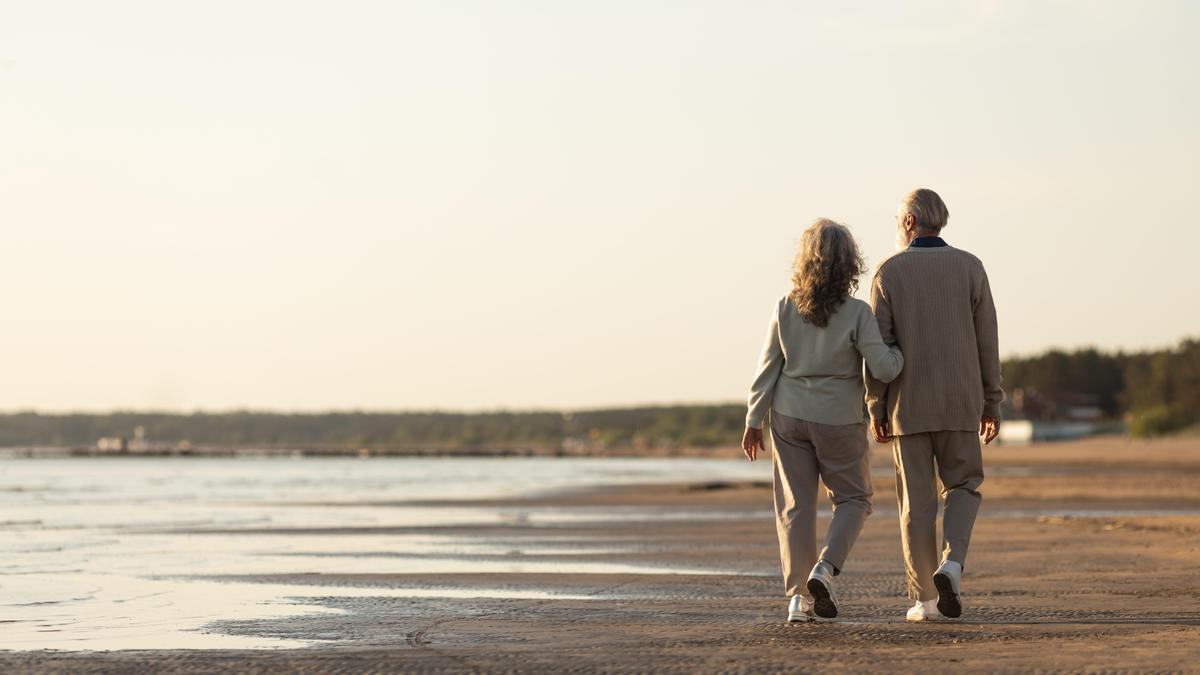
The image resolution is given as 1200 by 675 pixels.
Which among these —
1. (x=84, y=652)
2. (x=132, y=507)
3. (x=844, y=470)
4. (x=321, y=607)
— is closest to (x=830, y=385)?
(x=844, y=470)

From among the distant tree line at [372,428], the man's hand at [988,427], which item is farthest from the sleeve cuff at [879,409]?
the distant tree line at [372,428]

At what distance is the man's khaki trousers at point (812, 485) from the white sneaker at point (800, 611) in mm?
43

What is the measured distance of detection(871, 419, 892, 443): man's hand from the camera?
758cm

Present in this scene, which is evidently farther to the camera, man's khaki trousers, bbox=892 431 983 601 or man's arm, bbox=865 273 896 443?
man's arm, bbox=865 273 896 443

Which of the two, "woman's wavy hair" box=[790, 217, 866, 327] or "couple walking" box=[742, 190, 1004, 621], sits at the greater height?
"woman's wavy hair" box=[790, 217, 866, 327]

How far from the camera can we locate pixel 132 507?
2406 centimetres

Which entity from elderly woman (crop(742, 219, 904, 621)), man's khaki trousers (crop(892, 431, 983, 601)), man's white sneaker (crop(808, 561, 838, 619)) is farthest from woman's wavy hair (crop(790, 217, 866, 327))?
man's white sneaker (crop(808, 561, 838, 619))

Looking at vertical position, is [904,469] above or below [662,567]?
above

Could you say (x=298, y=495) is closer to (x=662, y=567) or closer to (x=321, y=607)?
(x=662, y=567)

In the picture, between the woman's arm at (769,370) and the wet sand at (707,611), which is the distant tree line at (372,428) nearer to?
the wet sand at (707,611)

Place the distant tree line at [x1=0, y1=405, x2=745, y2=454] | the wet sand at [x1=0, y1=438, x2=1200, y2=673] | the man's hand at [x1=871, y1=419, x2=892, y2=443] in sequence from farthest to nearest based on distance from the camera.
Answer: the distant tree line at [x1=0, y1=405, x2=745, y2=454], the man's hand at [x1=871, y1=419, x2=892, y2=443], the wet sand at [x1=0, y1=438, x2=1200, y2=673]

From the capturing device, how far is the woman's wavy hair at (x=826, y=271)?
287 inches

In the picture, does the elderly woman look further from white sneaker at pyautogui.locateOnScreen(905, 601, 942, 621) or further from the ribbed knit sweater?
white sneaker at pyautogui.locateOnScreen(905, 601, 942, 621)

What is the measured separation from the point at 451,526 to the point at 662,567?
710 centimetres
